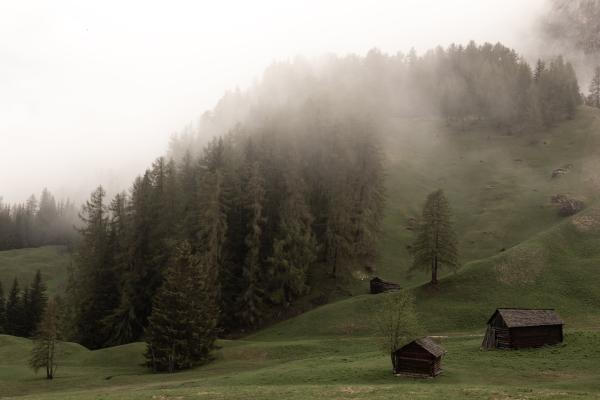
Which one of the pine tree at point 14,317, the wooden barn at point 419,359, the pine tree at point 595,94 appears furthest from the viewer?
the pine tree at point 595,94

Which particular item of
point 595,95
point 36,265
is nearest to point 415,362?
point 595,95

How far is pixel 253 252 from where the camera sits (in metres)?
71.4

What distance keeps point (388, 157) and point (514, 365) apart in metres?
90.4

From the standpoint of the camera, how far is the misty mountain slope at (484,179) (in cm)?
8731

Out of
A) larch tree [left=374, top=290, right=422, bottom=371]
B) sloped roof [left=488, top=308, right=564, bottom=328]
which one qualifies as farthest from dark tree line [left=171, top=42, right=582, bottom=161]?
larch tree [left=374, top=290, right=422, bottom=371]

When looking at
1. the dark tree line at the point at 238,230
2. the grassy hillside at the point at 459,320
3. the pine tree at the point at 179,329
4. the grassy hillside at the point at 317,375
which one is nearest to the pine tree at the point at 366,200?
the dark tree line at the point at 238,230

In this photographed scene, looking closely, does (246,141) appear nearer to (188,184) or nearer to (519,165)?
(188,184)

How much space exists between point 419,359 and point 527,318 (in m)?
15.5

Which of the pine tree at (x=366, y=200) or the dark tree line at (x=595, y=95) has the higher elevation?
the dark tree line at (x=595, y=95)

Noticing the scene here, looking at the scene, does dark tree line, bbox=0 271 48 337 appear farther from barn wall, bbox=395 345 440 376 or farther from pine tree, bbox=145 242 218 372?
barn wall, bbox=395 345 440 376

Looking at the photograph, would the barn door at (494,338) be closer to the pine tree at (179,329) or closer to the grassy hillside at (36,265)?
the pine tree at (179,329)

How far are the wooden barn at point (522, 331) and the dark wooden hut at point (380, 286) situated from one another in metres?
24.8

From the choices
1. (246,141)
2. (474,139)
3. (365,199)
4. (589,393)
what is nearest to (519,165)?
(474,139)

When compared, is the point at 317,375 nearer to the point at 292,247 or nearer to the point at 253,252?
the point at 253,252
